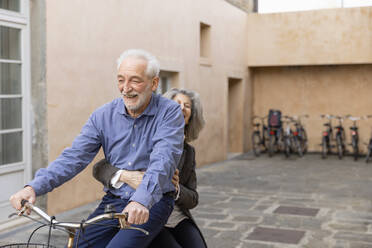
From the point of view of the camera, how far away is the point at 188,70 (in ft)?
34.5

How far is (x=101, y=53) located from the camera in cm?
736

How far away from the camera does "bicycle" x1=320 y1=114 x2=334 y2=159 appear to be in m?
12.9

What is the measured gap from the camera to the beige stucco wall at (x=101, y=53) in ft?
21.2

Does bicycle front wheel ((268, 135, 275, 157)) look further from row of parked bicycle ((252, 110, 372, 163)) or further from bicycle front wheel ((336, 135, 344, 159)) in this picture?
bicycle front wheel ((336, 135, 344, 159))

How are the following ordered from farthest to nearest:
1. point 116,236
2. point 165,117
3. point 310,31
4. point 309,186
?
point 310,31
point 309,186
point 165,117
point 116,236

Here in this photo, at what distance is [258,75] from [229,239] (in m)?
9.79

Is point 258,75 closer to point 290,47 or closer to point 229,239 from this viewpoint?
point 290,47

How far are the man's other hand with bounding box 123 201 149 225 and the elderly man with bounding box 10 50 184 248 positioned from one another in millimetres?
190

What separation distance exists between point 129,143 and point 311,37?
1159 centimetres

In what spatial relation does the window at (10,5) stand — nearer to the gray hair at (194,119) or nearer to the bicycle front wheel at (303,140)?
the gray hair at (194,119)

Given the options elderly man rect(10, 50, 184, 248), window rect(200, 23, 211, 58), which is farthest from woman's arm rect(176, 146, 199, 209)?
window rect(200, 23, 211, 58)

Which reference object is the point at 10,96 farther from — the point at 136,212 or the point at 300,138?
the point at 300,138

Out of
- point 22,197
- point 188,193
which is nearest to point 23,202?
point 22,197

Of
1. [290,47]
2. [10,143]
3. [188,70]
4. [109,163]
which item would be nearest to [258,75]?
[290,47]
